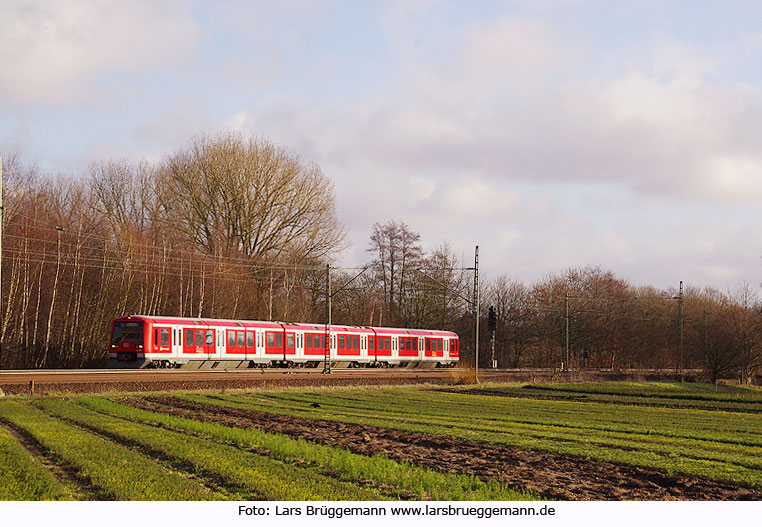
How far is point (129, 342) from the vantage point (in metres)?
42.5

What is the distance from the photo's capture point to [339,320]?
243ft

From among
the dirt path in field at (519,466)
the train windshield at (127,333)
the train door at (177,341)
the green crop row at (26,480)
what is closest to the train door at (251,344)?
the train door at (177,341)

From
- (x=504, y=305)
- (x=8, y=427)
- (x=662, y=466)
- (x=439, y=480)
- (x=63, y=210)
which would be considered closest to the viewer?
(x=439, y=480)

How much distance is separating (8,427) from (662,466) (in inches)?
528

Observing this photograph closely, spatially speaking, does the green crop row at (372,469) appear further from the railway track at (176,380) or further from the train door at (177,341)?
the train door at (177,341)

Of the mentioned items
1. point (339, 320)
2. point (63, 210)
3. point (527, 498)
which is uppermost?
point (63, 210)

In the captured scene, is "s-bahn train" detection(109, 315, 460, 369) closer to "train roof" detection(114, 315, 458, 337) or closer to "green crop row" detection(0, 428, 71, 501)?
"train roof" detection(114, 315, 458, 337)

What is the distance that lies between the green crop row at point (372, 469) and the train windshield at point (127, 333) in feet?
84.2

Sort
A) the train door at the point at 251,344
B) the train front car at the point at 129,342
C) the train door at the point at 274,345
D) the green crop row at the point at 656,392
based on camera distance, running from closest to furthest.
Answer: the green crop row at the point at 656,392 → the train front car at the point at 129,342 → the train door at the point at 251,344 → the train door at the point at 274,345

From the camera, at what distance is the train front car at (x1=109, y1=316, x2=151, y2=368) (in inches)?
1652

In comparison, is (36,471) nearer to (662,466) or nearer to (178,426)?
(178,426)

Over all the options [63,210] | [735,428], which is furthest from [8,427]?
[63,210]

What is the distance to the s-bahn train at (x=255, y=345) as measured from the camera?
42.6 m

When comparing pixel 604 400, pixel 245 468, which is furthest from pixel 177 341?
pixel 245 468
